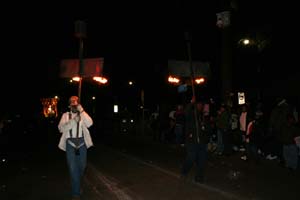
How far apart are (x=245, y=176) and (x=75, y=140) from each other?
183 inches

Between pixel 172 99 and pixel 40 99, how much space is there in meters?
23.9

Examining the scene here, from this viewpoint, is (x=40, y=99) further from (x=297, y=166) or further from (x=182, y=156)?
(x=297, y=166)

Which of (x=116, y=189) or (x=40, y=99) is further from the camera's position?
(x=40, y=99)

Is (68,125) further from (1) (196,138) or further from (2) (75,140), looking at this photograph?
(1) (196,138)

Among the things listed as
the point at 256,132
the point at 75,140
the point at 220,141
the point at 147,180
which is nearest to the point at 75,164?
the point at 75,140

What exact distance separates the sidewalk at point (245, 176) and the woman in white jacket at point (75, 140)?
9.35 feet

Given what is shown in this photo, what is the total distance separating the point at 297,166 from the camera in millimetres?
11773

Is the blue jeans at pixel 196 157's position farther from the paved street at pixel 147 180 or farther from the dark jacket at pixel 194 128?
the paved street at pixel 147 180

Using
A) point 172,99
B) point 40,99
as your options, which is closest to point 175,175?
point 172,99

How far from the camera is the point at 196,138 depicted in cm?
991

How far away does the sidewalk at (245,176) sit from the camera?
8984 mm

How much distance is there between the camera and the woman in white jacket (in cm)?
823

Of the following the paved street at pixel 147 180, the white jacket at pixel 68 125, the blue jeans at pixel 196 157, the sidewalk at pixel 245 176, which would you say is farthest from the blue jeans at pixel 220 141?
the white jacket at pixel 68 125

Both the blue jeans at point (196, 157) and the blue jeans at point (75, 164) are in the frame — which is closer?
the blue jeans at point (75, 164)
